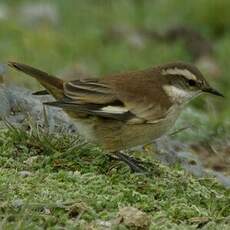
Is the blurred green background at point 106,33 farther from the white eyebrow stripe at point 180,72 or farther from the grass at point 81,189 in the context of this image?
the grass at point 81,189

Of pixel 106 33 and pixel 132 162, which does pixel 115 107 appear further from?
pixel 106 33

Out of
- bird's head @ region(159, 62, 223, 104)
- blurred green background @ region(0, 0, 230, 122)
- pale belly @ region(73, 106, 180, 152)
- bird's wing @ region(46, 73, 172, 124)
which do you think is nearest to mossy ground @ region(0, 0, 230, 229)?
pale belly @ region(73, 106, 180, 152)

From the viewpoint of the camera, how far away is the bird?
801 cm

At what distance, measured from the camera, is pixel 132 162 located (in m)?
8.06

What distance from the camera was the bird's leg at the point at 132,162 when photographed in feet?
25.7

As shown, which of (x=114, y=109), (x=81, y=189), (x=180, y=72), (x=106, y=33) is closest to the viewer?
(x=81, y=189)

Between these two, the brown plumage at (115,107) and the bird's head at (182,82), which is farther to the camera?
the bird's head at (182,82)

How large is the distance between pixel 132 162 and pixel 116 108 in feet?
1.55

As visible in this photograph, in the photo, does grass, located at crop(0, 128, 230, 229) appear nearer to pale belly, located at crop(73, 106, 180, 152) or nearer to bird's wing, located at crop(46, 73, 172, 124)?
pale belly, located at crop(73, 106, 180, 152)

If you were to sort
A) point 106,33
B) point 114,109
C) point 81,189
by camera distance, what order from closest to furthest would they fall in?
point 81,189 < point 114,109 < point 106,33

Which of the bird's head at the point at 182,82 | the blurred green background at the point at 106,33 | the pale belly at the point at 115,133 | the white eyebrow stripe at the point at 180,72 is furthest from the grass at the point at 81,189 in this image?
the blurred green background at the point at 106,33

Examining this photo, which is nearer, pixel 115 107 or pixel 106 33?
pixel 115 107

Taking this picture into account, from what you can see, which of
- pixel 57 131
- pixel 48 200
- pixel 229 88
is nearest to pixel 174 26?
pixel 229 88

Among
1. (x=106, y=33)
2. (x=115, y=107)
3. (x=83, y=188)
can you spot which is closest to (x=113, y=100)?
(x=115, y=107)
